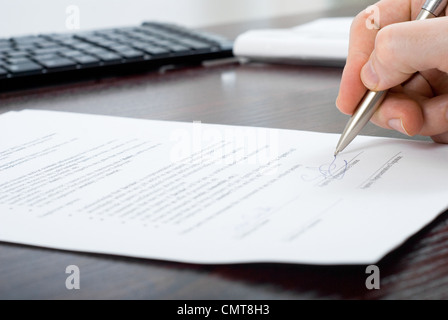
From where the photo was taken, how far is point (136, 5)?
80.9 inches

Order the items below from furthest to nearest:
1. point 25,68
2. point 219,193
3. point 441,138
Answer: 1. point 25,68
2. point 441,138
3. point 219,193

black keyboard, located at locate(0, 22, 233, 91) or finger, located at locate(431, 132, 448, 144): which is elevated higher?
black keyboard, located at locate(0, 22, 233, 91)

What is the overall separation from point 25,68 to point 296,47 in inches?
13.2

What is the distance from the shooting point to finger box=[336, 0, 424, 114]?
47 cm

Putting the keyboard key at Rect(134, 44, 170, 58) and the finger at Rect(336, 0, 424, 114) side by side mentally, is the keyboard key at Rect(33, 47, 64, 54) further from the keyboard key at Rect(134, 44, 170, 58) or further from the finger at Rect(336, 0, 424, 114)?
the finger at Rect(336, 0, 424, 114)

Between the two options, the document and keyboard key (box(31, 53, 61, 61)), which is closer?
the document

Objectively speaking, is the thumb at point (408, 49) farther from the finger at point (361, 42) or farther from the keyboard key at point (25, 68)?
the keyboard key at point (25, 68)

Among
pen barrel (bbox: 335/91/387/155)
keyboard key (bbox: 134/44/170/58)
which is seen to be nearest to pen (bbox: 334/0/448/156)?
pen barrel (bbox: 335/91/387/155)

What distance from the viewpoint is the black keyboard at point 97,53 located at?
0.71 m

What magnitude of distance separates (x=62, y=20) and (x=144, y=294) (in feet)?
5.57

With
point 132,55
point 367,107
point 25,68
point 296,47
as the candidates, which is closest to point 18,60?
point 25,68

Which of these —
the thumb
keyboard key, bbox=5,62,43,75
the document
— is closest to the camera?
the document

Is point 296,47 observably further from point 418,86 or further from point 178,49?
point 418,86

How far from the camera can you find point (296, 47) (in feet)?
2.51
